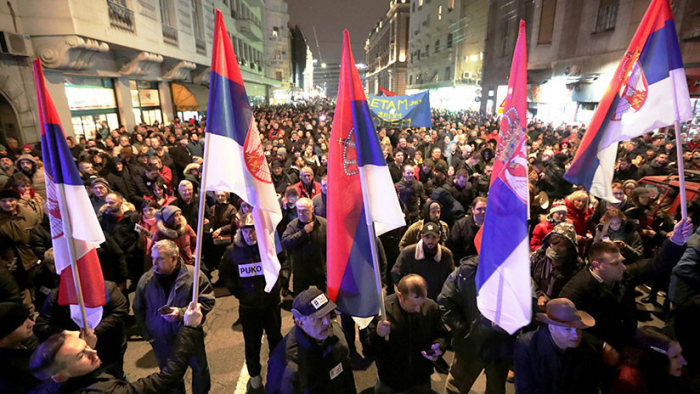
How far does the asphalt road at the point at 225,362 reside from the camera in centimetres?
401

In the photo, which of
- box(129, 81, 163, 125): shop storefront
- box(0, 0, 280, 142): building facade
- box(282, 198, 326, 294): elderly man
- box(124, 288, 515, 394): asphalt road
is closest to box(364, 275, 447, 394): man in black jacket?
box(124, 288, 515, 394): asphalt road

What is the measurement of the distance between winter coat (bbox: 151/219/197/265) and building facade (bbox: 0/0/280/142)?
378 inches

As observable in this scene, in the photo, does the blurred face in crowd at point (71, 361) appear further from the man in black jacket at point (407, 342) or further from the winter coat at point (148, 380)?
the man in black jacket at point (407, 342)

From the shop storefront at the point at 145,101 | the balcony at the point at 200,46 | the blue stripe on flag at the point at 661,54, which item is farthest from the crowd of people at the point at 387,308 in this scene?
the balcony at the point at 200,46

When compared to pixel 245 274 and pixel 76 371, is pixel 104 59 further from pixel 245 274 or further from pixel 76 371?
pixel 76 371

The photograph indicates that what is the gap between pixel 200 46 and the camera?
21516 mm

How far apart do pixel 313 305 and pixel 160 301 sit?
170 cm

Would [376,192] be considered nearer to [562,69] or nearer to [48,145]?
[48,145]

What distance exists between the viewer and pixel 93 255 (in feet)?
9.89

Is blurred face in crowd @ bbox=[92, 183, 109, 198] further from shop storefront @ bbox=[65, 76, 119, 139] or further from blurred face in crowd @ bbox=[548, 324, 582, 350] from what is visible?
shop storefront @ bbox=[65, 76, 119, 139]

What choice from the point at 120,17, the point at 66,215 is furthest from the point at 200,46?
the point at 66,215

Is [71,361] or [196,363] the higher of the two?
[71,361]

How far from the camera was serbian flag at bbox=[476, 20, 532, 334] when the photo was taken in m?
2.64

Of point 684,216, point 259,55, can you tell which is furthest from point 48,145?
point 259,55
